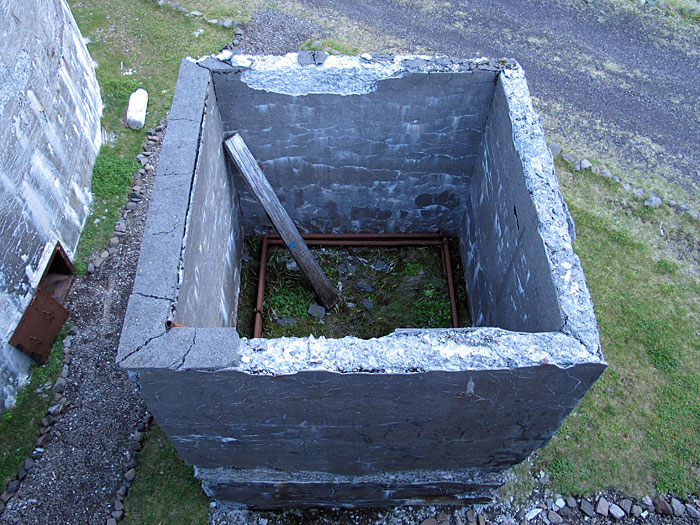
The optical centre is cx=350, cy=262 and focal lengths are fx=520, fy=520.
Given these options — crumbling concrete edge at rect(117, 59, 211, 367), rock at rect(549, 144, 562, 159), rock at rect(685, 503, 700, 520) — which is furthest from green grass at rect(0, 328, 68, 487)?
rock at rect(549, 144, 562, 159)

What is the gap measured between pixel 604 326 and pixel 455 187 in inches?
84.1

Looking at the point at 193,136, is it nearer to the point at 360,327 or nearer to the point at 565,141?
the point at 360,327

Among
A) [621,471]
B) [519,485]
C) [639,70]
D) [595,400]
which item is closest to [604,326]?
[595,400]

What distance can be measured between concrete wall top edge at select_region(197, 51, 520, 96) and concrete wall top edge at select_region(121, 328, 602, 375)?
8.05ft

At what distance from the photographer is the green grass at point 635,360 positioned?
181 inches

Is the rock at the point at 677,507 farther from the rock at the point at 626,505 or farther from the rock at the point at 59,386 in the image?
the rock at the point at 59,386

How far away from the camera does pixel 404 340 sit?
2906 millimetres

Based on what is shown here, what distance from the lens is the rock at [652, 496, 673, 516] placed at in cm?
437

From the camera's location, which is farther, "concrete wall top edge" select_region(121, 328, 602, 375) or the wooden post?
the wooden post

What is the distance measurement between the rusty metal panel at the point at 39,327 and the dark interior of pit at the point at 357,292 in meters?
1.87

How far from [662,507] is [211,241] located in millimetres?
4346

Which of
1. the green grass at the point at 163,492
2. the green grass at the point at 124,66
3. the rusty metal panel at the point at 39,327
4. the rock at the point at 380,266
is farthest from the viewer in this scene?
the green grass at the point at 124,66

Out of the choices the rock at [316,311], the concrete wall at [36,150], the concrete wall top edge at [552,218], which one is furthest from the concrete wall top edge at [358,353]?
the concrete wall at [36,150]

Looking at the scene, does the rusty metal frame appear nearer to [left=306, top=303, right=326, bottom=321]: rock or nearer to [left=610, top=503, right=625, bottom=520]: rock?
[left=306, top=303, right=326, bottom=321]: rock
